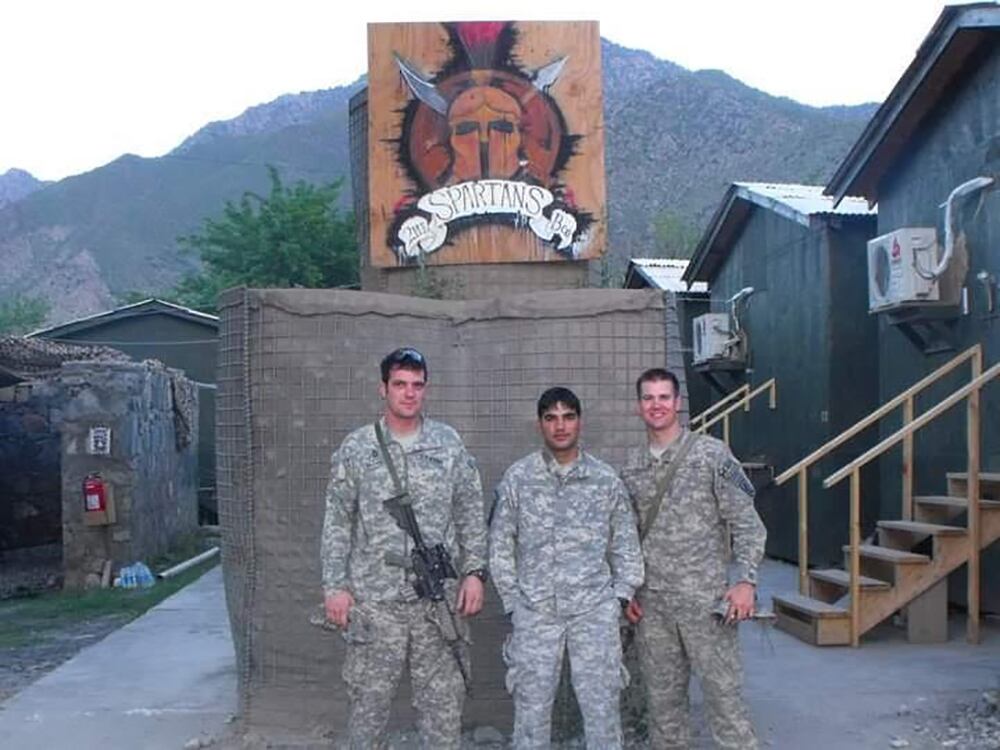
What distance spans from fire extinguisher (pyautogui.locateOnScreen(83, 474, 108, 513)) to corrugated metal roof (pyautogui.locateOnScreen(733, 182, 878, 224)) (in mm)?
7001

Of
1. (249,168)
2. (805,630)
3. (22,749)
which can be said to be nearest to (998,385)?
(805,630)

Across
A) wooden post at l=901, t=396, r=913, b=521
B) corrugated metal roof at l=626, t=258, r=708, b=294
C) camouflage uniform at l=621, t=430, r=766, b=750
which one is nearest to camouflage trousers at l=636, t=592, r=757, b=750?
camouflage uniform at l=621, t=430, r=766, b=750

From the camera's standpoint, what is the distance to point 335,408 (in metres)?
5.68

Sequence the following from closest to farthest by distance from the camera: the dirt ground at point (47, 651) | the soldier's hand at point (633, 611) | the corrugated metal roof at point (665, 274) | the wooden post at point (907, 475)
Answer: the soldier's hand at point (633, 611)
the dirt ground at point (47, 651)
the wooden post at point (907, 475)
the corrugated metal roof at point (665, 274)

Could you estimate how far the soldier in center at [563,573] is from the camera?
4355mm

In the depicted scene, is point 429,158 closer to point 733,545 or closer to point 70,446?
point 733,545

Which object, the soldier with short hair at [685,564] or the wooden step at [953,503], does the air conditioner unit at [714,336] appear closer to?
the wooden step at [953,503]

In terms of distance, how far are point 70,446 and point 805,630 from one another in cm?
697

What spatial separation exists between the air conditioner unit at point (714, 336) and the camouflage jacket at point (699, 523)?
9.74m

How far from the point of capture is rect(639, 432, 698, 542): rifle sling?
4.57 m

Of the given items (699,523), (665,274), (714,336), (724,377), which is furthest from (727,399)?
(699,523)

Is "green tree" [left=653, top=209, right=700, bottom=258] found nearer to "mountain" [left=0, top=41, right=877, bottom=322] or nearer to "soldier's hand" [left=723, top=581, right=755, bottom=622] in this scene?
"mountain" [left=0, top=41, right=877, bottom=322]

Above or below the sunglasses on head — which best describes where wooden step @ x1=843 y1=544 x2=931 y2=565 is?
below

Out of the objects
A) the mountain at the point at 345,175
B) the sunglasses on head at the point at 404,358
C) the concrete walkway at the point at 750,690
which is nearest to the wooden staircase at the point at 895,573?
the concrete walkway at the point at 750,690
